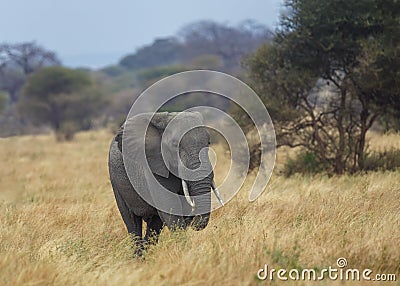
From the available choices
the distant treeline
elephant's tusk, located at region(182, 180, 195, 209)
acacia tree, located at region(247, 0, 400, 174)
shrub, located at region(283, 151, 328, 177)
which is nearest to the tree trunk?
acacia tree, located at region(247, 0, 400, 174)

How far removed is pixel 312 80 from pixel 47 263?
8.25 m

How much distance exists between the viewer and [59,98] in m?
36.1

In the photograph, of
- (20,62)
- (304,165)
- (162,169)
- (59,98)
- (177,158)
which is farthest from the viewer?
(20,62)

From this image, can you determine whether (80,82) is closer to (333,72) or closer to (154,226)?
(333,72)

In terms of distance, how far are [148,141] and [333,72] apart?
266 inches

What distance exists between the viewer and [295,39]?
12727mm

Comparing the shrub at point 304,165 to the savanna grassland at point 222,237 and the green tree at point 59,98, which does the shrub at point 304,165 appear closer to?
the savanna grassland at point 222,237

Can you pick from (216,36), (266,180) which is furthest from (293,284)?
(216,36)

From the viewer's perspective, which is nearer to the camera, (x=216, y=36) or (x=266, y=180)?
(x=266, y=180)

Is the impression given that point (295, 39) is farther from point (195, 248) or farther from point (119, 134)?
point (195, 248)

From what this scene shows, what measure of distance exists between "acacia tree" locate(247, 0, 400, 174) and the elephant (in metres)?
5.60

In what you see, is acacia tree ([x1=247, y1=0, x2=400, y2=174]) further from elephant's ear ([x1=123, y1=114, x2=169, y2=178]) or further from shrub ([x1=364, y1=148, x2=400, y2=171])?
elephant's ear ([x1=123, y1=114, x2=169, y2=178])

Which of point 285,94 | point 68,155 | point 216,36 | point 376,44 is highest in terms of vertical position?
point 216,36

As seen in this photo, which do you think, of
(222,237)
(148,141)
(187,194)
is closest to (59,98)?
(148,141)
